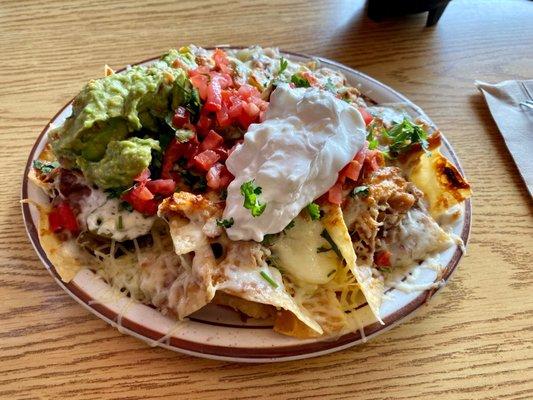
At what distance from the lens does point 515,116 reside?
2.69m

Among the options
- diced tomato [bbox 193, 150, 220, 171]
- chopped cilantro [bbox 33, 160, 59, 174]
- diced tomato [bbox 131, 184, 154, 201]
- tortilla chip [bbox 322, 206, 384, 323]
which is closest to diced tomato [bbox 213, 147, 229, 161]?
diced tomato [bbox 193, 150, 220, 171]

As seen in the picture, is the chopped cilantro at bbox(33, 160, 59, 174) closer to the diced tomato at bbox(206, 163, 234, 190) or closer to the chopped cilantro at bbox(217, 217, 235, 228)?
the diced tomato at bbox(206, 163, 234, 190)

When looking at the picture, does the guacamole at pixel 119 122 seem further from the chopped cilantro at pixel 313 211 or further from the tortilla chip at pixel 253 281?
the chopped cilantro at pixel 313 211

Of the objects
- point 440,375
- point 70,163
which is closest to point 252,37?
point 70,163

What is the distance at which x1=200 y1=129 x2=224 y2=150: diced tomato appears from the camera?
185 cm

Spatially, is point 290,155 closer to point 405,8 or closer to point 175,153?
point 175,153

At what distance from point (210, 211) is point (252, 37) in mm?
1698

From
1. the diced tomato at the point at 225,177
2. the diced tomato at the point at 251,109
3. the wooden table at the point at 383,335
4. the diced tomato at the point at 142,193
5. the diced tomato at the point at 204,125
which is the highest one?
the diced tomato at the point at 251,109

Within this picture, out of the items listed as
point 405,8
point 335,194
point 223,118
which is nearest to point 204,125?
point 223,118

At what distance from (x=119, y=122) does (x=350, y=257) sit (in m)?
0.88

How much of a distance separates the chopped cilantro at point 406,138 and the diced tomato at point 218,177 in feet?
→ 2.23

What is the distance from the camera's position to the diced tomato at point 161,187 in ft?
5.72

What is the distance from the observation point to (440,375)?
5.66 ft

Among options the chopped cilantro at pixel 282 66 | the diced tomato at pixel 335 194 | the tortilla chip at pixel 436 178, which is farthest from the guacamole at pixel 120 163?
the tortilla chip at pixel 436 178
